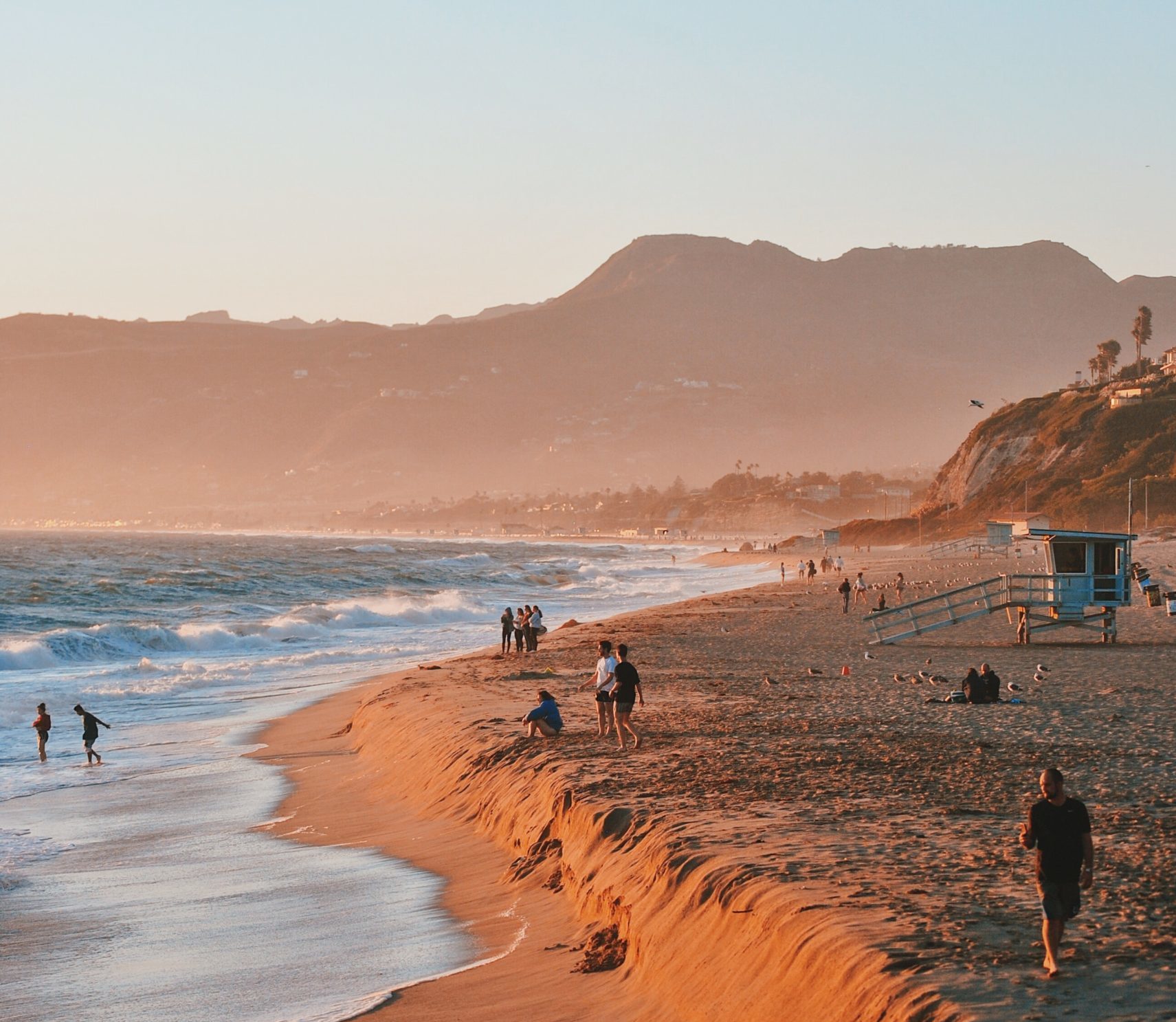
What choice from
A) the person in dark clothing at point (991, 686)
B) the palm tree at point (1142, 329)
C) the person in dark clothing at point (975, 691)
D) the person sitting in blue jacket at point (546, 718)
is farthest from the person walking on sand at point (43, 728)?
the palm tree at point (1142, 329)

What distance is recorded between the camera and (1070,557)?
27.2m

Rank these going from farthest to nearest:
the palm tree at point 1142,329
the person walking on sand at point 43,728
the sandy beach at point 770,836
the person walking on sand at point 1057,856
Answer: the palm tree at point 1142,329 → the person walking on sand at point 43,728 → the sandy beach at point 770,836 → the person walking on sand at point 1057,856

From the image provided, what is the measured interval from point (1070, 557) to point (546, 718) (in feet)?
53.0

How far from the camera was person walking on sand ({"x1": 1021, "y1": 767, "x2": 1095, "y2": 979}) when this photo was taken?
6.42 metres

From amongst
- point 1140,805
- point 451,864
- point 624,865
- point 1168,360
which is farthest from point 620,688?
point 1168,360

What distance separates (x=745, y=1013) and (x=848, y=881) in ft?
5.01

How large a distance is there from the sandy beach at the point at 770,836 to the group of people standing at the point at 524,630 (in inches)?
274

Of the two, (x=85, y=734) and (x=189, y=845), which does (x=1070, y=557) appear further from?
(x=189, y=845)

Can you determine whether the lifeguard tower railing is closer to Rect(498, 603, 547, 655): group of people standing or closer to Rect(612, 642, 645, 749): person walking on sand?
Rect(498, 603, 547, 655): group of people standing

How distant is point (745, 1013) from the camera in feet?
22.7

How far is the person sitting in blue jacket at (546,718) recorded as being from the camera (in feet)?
50.4

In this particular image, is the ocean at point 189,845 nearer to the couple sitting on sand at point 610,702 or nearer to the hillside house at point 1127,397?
the couple sitting on sand at point 610,702

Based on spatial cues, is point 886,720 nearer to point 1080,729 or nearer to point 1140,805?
point 1080,729

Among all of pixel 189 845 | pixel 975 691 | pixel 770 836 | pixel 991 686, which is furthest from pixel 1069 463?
pixel 770 836
